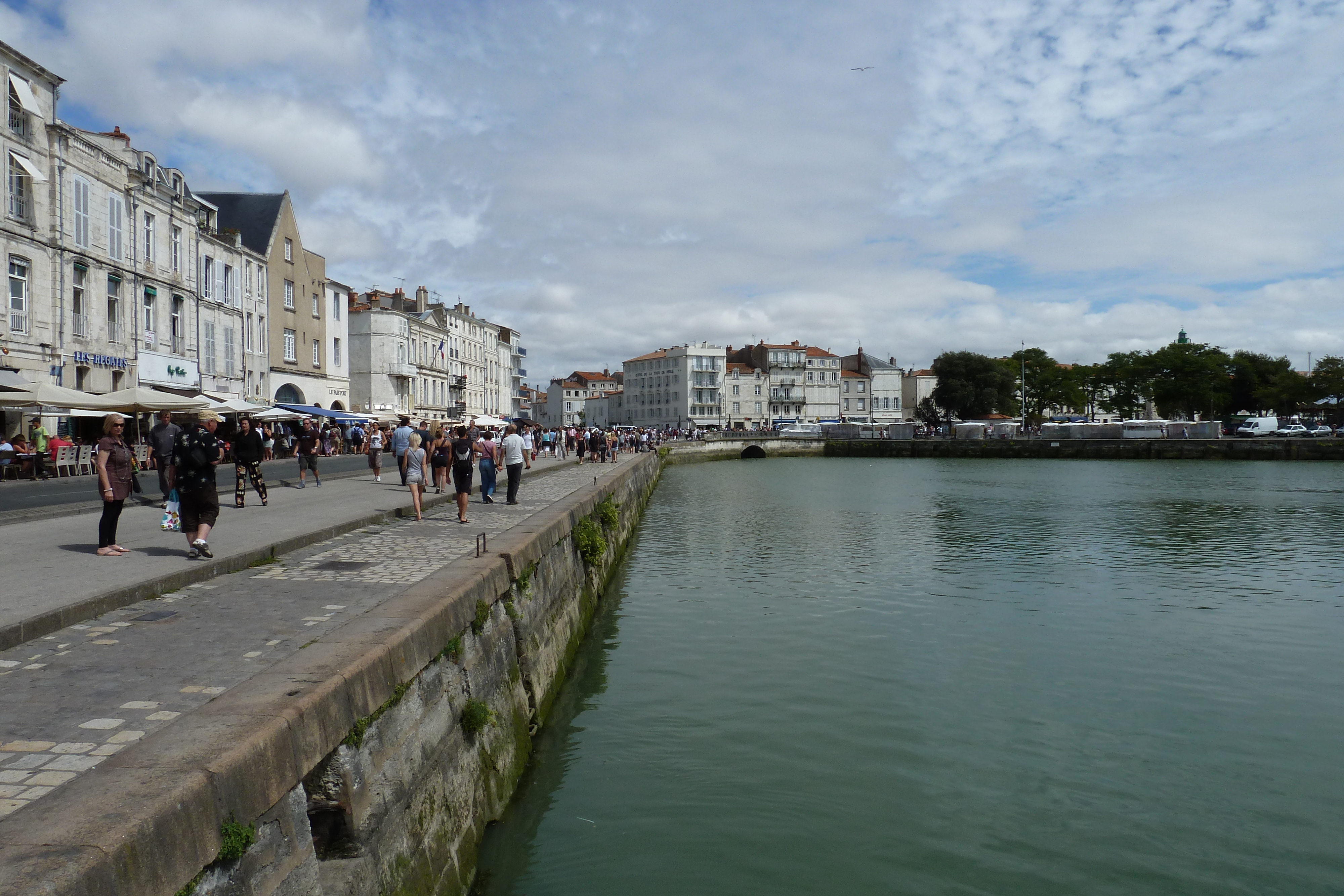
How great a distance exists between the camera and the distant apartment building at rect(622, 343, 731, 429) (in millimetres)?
122625

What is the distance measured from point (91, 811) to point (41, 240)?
92.3 feet

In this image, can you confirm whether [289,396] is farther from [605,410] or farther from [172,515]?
[605,410]

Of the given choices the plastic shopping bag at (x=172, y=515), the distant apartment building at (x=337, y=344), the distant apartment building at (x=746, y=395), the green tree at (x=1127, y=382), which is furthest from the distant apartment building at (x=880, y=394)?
the plastic shopping bag at (x=172, y=515)

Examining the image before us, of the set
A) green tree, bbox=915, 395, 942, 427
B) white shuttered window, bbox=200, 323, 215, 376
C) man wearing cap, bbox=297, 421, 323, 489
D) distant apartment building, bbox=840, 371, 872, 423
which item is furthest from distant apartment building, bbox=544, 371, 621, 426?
man wearing cap, bbox=297, 421, 323, 489

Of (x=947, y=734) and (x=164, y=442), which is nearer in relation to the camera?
(x=947, y=734)

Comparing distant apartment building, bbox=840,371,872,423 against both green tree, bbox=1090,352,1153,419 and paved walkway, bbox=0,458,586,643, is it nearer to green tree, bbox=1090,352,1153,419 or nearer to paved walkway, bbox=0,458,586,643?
green tree, bbox=1090,352,1153,419

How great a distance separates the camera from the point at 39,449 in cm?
2302

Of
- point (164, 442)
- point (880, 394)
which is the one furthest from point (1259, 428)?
point (164, 442)

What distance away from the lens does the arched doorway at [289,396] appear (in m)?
44.6

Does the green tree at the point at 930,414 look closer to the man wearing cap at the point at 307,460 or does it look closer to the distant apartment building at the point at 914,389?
the distant apartment building at the point at 914,389

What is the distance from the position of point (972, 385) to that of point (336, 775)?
108m

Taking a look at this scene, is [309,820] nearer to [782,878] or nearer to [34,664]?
[34,664]

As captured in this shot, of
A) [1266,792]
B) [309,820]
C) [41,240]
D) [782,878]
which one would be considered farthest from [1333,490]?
[41,240]

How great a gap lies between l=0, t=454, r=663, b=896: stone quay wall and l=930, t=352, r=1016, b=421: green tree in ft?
340
